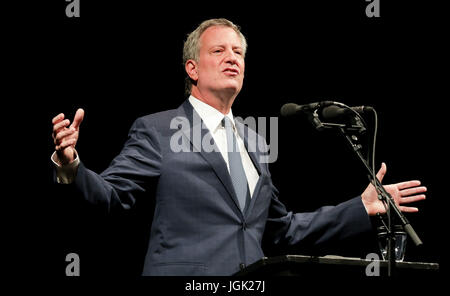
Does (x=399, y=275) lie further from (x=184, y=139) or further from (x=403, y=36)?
(x=403, y=36)

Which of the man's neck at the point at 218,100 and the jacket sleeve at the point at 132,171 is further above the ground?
the man's neck at the point at 218,100

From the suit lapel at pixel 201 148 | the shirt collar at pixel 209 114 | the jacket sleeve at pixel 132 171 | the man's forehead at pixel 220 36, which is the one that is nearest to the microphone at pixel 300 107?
the suit lapel at pixel 201 148

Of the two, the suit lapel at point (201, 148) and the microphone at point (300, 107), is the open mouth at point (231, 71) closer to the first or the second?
the suit lapel at point (201, 148)

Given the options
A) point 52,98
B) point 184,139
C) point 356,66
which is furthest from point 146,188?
point 356,66

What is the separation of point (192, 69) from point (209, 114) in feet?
0.98

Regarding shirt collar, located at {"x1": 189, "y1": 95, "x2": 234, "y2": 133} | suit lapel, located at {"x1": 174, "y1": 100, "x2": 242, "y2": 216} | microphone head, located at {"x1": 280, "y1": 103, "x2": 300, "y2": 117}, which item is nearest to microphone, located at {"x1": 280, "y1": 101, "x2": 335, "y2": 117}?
microphone head, located at {"x1": 280, "y1": 103, "x2": 300, "y2": 117}

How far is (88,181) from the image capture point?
7.23ft

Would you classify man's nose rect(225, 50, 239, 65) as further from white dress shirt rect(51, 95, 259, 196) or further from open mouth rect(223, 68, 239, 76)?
white dress shirt rect(51, 95, 259, 196)

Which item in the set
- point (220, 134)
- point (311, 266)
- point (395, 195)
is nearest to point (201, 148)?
point (220, 134)

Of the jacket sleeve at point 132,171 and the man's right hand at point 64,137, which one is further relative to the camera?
the jacket sleeve at point 132,171

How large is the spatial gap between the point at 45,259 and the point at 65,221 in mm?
217

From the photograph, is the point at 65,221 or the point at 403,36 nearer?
the point at 65,221

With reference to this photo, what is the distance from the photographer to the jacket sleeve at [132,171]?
236 cm

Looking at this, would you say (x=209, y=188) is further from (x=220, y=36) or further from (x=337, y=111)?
(x=220, y=36)
